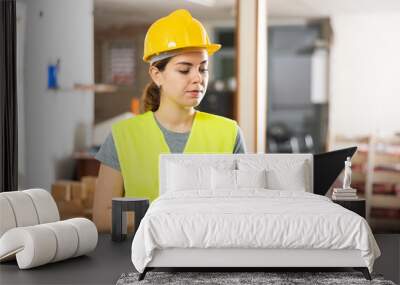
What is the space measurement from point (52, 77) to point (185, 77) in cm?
167

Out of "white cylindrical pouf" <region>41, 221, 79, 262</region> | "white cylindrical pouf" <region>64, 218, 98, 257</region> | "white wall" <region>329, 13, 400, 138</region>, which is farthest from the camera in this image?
"white wall" <region>329, 13, 400, 138</region>

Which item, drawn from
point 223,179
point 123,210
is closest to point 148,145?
point 123,210

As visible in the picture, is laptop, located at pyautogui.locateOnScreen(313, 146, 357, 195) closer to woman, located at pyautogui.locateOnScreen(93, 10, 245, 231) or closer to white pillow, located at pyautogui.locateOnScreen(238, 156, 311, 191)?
white pillow, located at pyautogui.locateOnScreen(238, 156, 311, 191)

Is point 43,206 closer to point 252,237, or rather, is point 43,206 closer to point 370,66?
point 252,237

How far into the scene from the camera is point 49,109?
675 centimetres

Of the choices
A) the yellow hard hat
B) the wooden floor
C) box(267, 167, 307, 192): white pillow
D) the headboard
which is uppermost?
the yellow hard hat

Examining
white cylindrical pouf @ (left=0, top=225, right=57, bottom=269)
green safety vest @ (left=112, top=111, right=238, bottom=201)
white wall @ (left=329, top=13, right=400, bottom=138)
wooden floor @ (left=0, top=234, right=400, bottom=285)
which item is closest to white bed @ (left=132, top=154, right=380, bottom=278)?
wooden floor @ (left=0, top=234, right=400, bottom=285)

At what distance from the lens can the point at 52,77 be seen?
22.2 feet

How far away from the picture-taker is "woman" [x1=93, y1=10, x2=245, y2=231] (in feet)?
18.7

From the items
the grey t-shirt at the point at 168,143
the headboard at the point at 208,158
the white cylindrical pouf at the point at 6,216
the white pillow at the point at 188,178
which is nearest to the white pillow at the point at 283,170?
the headboard at the point at 208,158

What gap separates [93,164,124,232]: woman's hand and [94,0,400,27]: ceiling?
177 centimetres

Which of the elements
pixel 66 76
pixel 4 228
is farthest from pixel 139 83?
pixel 4 228

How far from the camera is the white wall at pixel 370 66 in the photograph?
277 inches

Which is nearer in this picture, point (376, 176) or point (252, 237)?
point (252, 237)
